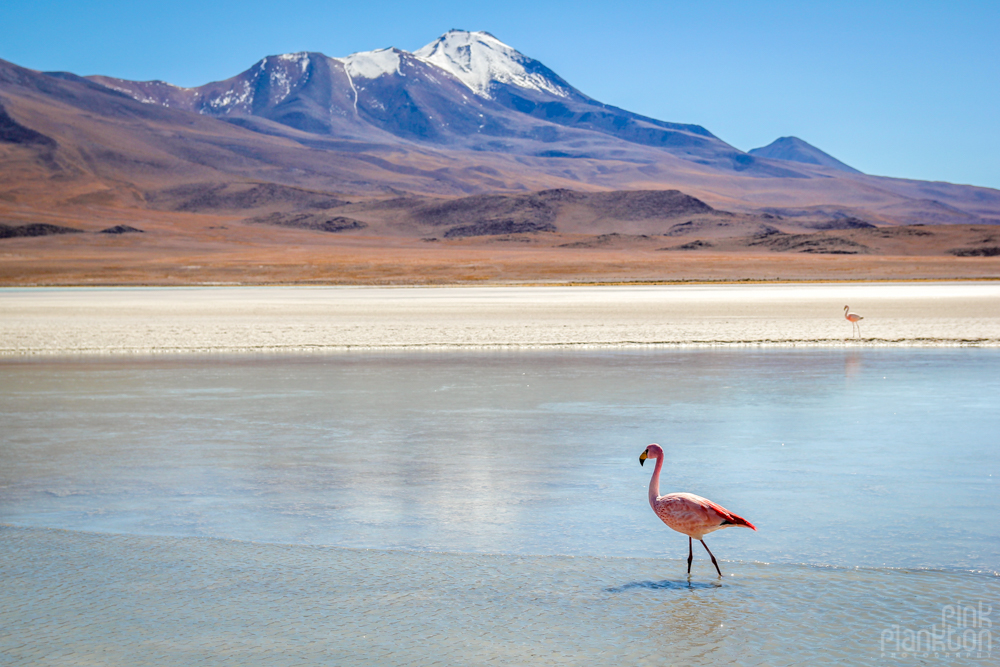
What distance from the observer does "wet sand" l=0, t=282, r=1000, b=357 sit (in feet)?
65.3

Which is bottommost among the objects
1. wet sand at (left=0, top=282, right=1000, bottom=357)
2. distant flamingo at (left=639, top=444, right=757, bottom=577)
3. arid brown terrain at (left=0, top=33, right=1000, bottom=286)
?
wet sand at (left=0, top=282, right=1000, bottom=357)

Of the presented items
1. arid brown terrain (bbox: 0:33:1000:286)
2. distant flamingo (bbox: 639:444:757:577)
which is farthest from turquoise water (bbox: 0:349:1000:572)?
arid brown terrain (bbox: 0:33:1000:286)

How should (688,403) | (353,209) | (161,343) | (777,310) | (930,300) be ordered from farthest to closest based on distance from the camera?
(353,209) < (930,300) < (777,310) < (161,343) < (688,403)

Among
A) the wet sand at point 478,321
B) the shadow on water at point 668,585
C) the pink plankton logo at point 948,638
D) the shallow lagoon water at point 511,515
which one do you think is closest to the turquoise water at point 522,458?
Answer: the shallow lagoon water at point 511,515

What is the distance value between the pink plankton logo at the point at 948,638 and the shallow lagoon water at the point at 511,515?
50 millimetres

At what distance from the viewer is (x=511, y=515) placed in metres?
6.55

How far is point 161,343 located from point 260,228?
106 m

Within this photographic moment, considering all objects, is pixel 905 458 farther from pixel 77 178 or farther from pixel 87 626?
pixel 77 178

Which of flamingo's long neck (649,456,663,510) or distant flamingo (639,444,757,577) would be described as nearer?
distant flamingo (639,444,757,577)

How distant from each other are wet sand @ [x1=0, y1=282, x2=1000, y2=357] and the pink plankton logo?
1492cm

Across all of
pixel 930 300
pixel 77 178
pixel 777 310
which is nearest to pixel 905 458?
pixel 777 310

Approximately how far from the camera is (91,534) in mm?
6094

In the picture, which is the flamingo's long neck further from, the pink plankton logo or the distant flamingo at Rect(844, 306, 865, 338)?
the distant flamingo at Rect(844, 306, 865, 338)

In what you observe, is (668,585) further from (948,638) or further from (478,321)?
(478,321)
